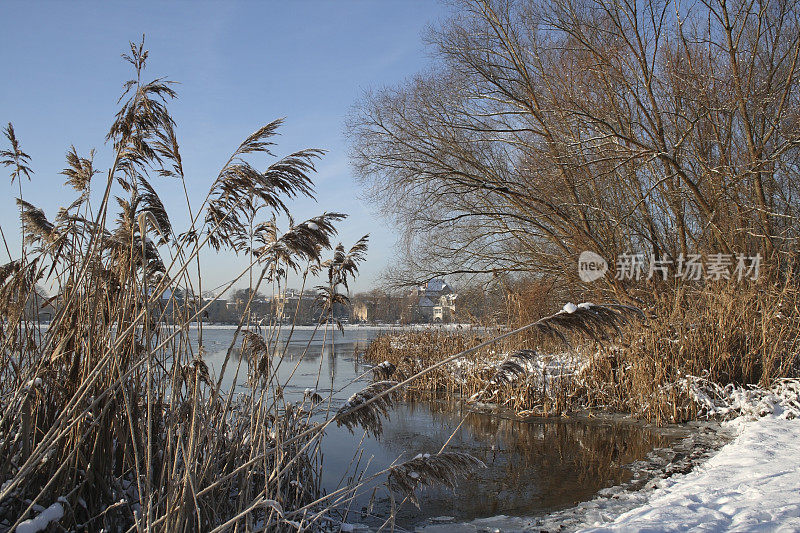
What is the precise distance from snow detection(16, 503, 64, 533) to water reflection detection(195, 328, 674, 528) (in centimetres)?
134

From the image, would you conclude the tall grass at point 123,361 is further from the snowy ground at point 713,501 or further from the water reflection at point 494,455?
the snowy ground at point 713,501

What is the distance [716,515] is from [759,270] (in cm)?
792

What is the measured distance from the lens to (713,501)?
4.06 meters

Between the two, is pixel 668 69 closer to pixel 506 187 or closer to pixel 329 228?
pixel 506 187

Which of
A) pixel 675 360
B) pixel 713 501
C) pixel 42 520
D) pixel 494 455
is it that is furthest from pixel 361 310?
pixel 42 520

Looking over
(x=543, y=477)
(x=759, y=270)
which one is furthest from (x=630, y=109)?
(x=543, y=477)

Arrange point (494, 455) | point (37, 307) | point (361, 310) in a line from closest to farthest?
point (37, 307) < point (494, 455) < point (361, 310)

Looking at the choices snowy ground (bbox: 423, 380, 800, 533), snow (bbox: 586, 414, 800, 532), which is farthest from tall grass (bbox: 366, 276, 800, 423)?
snow (bbox: 586, 414, 800, 532)

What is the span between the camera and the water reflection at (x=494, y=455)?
189 inches

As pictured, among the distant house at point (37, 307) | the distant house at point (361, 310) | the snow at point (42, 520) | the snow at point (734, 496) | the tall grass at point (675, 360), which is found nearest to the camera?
the snow at point (42, 520)

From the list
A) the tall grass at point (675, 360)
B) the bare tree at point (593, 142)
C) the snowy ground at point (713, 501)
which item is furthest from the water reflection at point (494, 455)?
the bare tree at point (593, 142)

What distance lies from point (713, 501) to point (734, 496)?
208 millimetres

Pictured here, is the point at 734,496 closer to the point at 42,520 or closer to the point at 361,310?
the point at 42,520

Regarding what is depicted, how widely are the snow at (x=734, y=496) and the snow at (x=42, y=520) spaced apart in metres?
3.06
